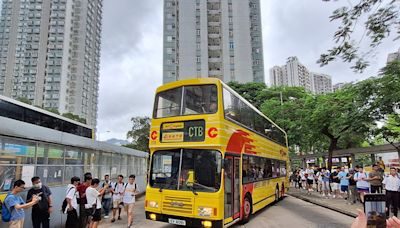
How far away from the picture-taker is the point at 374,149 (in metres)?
20.3

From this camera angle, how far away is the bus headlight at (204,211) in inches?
287

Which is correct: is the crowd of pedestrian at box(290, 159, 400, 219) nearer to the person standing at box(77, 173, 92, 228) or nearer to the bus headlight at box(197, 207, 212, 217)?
the bus headlight at box(197, 207, 212, 217)

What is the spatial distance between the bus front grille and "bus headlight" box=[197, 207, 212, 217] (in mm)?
211

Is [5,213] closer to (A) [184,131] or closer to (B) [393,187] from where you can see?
(A) [184,131]

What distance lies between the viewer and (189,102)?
8328 millimetres

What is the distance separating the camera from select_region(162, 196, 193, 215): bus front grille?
7465 mm

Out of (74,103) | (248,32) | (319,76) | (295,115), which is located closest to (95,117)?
(74,103)

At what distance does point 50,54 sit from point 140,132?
174 feet

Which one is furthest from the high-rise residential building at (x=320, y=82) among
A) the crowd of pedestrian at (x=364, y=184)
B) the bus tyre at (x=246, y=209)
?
the bus tyre at (x=246, y=209)

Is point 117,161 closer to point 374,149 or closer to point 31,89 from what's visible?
point 374,149

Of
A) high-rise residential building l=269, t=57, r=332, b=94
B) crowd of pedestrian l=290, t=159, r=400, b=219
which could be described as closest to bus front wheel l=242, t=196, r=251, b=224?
crowd of pedestrian l=290, t=159, r=400, b=219

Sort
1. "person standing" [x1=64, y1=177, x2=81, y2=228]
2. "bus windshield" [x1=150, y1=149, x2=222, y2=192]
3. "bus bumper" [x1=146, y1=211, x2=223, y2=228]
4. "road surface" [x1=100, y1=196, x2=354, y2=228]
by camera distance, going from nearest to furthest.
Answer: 1. "person standing" [x1=64, y1=177, x2=81, y2=228]
2. "bus bumper" [x1=146, y1=211, x2=223, y2=228]
3. "bus windshield" [x1=150, y1=149, x2=222, y2=192]
4. "road surface" [x1=100, y1=196, x2=354, y2=228]

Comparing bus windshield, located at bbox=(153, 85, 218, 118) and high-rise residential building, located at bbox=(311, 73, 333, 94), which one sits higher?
high-rise residential building, located at bbox=(311, 73, 333, 94)

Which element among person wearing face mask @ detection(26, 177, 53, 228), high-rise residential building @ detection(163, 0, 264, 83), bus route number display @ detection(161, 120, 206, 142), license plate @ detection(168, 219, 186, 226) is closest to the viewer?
person wearing face mask @ detection(26, 177, 53, 228)
